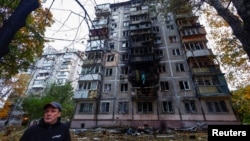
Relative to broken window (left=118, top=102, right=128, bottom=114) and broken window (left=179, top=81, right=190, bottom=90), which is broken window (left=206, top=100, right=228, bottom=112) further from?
broken window (left=118, top=102, right=128, bottom=114)

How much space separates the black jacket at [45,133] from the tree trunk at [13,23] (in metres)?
1.53

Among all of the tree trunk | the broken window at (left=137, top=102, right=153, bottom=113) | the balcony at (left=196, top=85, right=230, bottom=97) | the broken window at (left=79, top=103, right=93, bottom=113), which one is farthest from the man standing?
the broken window at (left=79, top=103, right=93, bottom=113)

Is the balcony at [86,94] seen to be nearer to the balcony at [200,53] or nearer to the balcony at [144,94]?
the balcony at [144,94]

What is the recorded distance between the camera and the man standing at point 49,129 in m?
2.73

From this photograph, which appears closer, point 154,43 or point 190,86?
point 190,86

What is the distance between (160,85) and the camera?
858 inches

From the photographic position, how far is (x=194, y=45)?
74.7 feet

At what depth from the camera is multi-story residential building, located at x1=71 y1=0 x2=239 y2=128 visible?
1844 centimetres

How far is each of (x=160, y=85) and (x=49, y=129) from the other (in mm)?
20229

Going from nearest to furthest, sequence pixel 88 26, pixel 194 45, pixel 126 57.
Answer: pixel 88 26, pixel 194 45, pixel 126 57

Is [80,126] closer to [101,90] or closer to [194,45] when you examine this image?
[101,90]

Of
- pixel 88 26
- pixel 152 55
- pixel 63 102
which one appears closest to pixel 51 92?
pixel 63 102

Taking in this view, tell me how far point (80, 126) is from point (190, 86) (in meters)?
17.2

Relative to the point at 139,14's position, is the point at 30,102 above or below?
below
